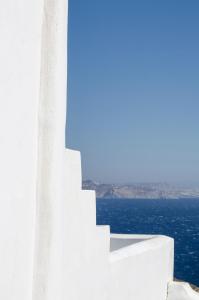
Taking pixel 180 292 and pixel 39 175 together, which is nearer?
pixel 39 175

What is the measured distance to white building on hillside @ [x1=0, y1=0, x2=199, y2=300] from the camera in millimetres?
3457

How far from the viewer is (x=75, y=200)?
479cm

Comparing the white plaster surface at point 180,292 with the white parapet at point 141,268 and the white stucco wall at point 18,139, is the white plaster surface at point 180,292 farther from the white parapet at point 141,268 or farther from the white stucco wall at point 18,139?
the white stucco wall at point 18,139

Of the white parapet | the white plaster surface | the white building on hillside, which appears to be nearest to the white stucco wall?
the white building on hillside

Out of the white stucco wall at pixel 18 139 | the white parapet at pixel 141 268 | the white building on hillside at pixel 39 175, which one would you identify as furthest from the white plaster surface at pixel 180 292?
the white stucco wall at pixel 18 139

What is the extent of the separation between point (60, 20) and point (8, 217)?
5.30 ft

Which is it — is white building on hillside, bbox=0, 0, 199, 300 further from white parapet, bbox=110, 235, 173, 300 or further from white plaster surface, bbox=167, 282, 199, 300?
white plaster surface, bbox=167, 282, 199, 300

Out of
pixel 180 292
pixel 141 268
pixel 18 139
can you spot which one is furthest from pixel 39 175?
pixel 180 292

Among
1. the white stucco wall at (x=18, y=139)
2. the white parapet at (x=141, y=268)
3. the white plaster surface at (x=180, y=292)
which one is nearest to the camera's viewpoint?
the white stucco wall at (x=18, y=139)

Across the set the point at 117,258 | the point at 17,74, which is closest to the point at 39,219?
the point at 17,74

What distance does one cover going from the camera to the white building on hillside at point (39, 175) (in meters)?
3.46

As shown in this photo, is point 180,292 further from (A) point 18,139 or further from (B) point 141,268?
(A) point 18,139

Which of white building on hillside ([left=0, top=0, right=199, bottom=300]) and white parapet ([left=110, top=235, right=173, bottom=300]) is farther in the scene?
white parapet ([left=110, top=235, right=173, bottom=300])

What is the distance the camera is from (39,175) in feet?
13.0
